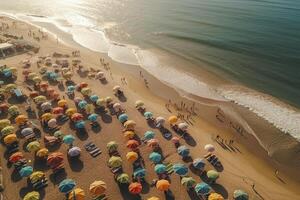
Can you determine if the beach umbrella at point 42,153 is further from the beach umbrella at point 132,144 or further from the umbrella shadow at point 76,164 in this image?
the beach umbrella at point 132,144

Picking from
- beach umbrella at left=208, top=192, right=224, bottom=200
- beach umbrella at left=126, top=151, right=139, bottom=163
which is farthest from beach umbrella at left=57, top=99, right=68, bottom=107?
beach umbrella at left=208, top=192, right=224, bottom=200

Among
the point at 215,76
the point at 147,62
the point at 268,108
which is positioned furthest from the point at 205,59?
the point at 268,108

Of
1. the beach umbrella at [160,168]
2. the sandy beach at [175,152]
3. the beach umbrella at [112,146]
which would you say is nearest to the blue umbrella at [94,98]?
the sandy beach at [175,152]

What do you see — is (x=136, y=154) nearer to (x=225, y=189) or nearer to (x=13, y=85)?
(x=225, y=189)

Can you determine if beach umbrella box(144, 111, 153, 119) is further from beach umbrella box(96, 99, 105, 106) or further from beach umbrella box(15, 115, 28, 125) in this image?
beach umbrella box(15, 115, 28, 125)

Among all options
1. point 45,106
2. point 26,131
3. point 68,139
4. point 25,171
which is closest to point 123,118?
point 68,139

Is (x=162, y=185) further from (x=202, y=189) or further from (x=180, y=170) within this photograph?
(x=202, y=189)
